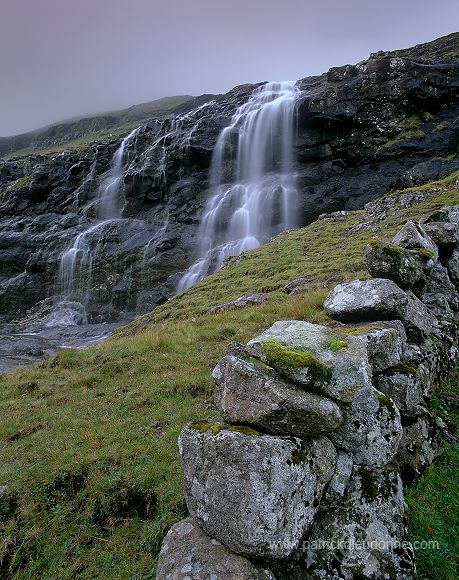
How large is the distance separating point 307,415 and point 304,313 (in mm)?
8376

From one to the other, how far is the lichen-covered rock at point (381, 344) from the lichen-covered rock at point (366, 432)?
3.68 feet

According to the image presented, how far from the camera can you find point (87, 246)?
47.1 meters

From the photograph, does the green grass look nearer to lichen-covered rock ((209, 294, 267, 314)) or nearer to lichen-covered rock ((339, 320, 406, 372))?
lichen-covered rock ((339, 320, 406, 372))

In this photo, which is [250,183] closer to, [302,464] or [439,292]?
[439,292]

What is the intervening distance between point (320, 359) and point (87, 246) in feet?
151

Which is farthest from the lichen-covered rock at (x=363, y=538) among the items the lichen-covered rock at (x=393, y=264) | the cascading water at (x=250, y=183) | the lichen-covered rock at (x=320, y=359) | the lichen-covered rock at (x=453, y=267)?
the cascading water at (x=250, y=183)

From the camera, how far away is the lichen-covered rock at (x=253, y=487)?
416cm

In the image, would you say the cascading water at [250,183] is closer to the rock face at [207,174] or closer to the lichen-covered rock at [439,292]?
the rock face at [207,174]

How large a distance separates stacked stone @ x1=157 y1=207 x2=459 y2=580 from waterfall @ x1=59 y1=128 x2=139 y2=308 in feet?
136

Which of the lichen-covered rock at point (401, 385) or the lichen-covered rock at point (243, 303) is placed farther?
the lichen-covered rock at point (243, 303)

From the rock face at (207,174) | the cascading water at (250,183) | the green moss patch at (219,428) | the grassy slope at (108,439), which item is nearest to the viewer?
the green moss patch at (219,428)

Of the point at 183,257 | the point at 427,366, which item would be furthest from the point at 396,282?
the point at 183,257

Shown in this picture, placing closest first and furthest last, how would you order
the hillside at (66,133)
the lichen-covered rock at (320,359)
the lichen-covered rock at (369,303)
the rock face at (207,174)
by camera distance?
the lichen-covered rock at (320,359) → the lichen-covered rock at (369,303) → the rock face at (207,174) → the hillside at (66,133)

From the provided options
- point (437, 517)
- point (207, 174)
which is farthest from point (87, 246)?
point (437, 517)
